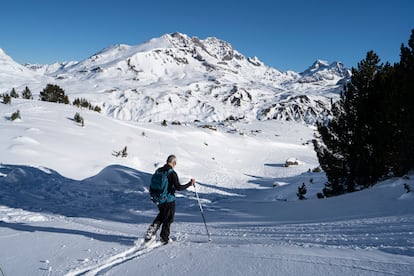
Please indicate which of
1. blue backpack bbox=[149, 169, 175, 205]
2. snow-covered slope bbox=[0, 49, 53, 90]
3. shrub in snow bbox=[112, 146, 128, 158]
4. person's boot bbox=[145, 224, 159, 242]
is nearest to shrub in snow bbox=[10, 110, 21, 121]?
shrub in snow bbox=[112, 146, 128, 158]

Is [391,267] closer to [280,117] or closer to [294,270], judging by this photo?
[294,270]

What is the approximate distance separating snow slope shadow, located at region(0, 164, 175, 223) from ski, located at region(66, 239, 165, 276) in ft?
11.8

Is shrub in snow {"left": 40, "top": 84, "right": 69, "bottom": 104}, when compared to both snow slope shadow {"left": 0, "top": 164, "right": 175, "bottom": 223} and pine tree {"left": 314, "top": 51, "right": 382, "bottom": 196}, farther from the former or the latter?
→ pine tree {"left": 314, "top": 51, "right": 382, "bottom": 196}

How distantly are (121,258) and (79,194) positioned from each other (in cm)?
802

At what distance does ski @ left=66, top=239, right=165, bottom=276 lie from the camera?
410 cm

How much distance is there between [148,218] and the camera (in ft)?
30.7

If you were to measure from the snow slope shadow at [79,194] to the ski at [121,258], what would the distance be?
3590 mm

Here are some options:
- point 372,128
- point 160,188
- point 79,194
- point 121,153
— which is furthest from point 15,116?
point 372,128

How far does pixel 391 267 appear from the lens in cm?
343

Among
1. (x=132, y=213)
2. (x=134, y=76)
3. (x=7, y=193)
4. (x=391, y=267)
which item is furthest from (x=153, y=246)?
(x=134, y=76)

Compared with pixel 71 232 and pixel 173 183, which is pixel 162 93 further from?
pixel 173 183

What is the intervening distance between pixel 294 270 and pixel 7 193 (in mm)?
10746

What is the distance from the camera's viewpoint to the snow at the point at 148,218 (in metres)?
4.07

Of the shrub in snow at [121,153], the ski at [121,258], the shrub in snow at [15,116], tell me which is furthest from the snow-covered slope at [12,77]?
the ski at [121,258]
